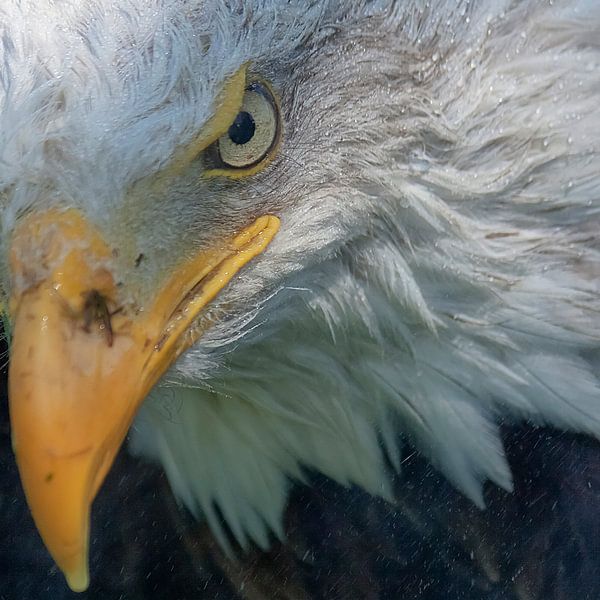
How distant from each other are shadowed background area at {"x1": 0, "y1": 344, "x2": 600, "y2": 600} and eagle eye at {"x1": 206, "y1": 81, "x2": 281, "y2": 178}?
2.63 ft

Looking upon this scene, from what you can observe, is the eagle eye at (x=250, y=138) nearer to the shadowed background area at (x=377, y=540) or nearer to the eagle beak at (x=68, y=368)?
the eagle beak at (x=68, y=368)

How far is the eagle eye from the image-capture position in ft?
5.97

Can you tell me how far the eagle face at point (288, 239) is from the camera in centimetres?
168

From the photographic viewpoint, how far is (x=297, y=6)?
6.04 ft

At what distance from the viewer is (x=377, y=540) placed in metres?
2.48

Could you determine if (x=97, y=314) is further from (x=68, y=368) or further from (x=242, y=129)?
(x=242, y=129)

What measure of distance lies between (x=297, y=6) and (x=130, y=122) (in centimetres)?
37

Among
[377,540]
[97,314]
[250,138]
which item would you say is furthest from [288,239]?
[377,540]

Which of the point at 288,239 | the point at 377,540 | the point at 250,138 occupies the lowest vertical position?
the point at 377,540

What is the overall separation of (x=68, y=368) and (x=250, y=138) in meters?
0.49

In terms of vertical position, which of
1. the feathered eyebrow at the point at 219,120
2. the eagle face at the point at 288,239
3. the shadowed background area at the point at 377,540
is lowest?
the shadowed background area at the point at 377,540

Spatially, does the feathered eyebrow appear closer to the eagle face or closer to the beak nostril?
the eagle face

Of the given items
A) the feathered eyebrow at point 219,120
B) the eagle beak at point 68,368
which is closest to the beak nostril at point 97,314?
the eagle beak at point 68,368

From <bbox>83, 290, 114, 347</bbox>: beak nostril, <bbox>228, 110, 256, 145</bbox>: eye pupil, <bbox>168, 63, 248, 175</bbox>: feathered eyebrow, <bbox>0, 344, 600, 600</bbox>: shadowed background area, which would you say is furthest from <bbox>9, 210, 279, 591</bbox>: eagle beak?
<bbox>0, 344, 600, 600</bbox>: shadowed background area
